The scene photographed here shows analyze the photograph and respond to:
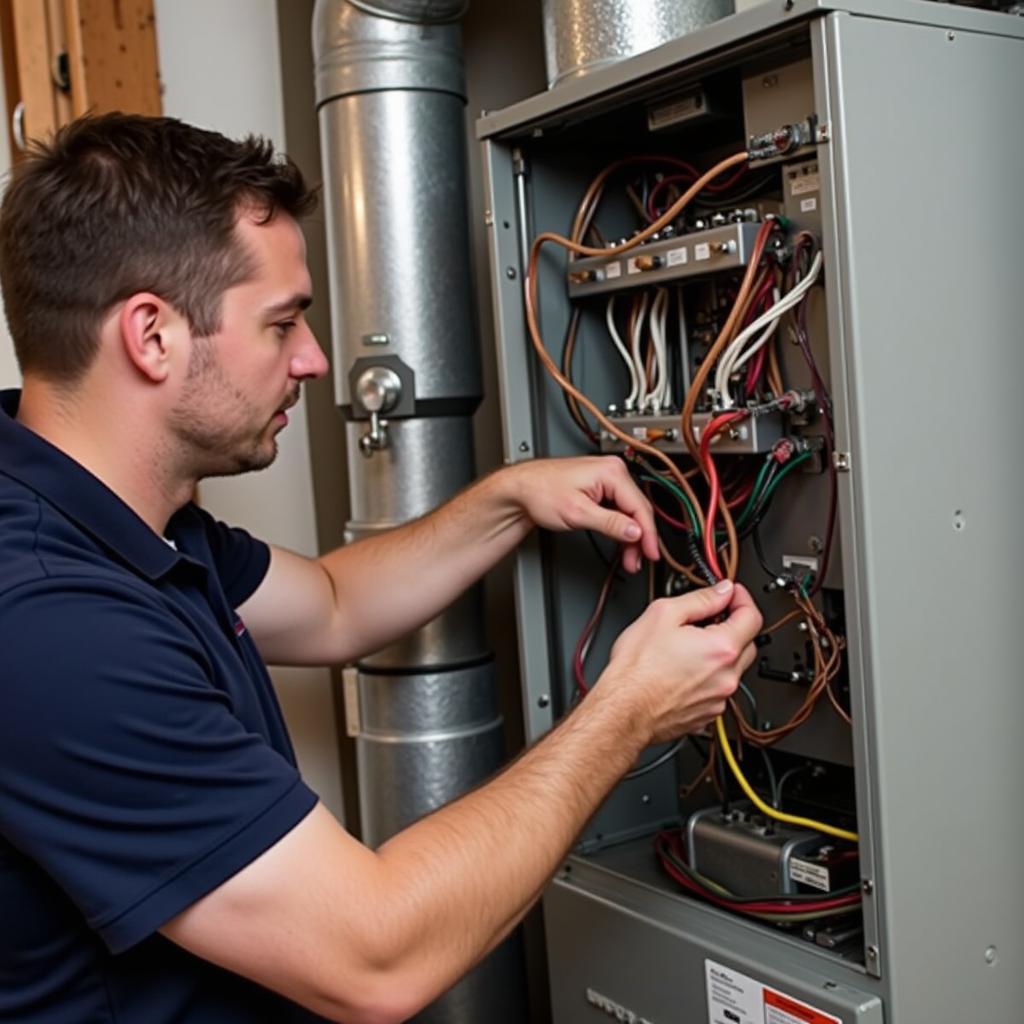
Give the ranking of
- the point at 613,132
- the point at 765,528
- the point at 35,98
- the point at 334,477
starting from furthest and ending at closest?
the point at 334,477
the point at 35,98
the point at 613,132
the point at 765,528

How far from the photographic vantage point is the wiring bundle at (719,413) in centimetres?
134

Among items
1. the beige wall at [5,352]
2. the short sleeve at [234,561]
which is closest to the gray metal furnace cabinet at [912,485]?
the short sleeve at [234,561]

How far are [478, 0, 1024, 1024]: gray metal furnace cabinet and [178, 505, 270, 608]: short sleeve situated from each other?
624 mm

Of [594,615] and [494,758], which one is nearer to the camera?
[594,615]

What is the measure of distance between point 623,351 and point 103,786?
34.3 inches

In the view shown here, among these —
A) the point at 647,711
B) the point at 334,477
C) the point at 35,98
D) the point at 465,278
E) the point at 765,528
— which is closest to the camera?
the point at 647,711

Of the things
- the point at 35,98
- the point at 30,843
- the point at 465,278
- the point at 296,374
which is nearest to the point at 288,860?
the point at 30,843

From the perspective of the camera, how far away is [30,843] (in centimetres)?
99

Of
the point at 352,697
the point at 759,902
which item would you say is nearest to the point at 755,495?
the point at 759,902

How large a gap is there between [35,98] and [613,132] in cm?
112

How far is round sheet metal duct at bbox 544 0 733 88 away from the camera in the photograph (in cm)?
146

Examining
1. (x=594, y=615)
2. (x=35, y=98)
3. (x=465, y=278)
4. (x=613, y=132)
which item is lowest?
(x=594, y=615)

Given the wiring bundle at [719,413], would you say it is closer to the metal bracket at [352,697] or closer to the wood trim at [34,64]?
the metal bracket at [352,697]

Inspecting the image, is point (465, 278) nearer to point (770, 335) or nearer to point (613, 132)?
point (613, 132)
